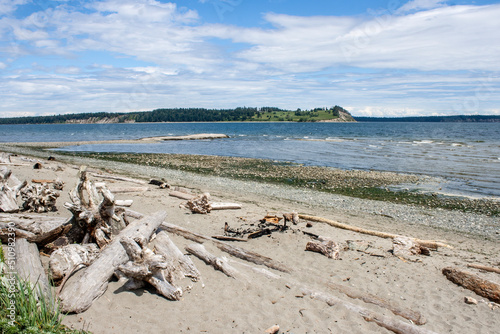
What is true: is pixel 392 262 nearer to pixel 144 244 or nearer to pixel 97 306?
pixel 144 244

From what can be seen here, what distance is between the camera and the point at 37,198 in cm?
941

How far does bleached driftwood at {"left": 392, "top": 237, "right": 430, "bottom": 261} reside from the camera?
8.95m

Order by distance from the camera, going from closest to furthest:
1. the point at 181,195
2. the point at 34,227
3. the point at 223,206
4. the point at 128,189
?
the point at 34,227
the point at 223,206
the point at 181,195
the point at 128,189

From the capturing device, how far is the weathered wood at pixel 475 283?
6.66m

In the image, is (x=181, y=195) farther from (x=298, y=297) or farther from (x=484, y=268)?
(x=484, y=268)

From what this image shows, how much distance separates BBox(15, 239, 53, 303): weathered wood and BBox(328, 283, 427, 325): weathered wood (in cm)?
529

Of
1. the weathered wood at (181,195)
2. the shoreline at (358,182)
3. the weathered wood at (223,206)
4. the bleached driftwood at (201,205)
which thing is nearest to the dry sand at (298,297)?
the bleached driftwood at (201,205)

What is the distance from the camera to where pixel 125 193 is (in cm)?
1459

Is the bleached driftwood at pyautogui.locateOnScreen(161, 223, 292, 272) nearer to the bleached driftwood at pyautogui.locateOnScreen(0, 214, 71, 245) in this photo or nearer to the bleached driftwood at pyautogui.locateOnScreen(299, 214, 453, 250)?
the bleached driftwood at pyautogui.locateOnScreen(0, 214, 71, 245)

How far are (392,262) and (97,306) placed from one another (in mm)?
6995

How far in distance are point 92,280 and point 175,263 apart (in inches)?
64.5

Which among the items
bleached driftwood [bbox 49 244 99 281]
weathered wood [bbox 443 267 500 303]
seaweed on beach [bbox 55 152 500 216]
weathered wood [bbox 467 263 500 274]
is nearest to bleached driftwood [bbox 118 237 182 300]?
bleached driftwood [bbox 49 244 99 281]

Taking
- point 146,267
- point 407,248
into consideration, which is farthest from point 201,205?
point 407,248

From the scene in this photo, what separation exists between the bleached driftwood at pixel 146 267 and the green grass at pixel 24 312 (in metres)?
1.27
